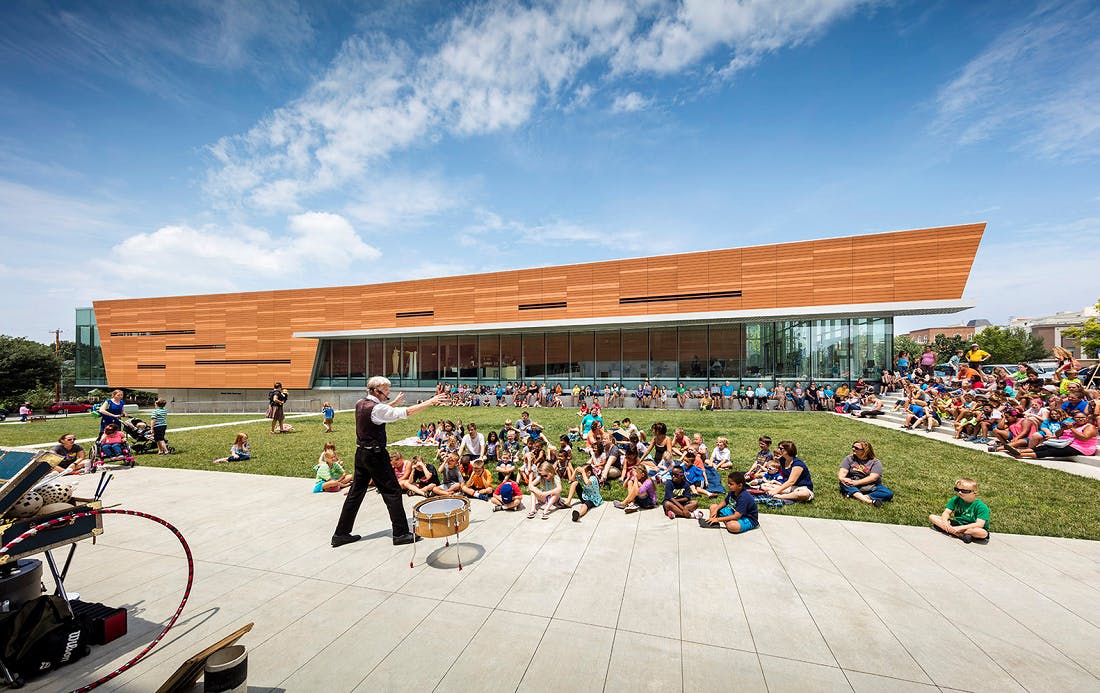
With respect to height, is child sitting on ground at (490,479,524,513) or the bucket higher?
the bucket

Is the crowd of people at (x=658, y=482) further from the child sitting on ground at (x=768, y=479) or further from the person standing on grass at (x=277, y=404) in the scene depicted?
the person standing on grass at (x=277, y=404)

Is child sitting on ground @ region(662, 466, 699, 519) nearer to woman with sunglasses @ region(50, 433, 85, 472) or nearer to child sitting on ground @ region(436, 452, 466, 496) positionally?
child sitting on ground @ region(436, 452, 466, 496)

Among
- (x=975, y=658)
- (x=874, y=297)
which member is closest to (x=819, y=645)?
(x=975, y=658)

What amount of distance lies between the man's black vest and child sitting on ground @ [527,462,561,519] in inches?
118

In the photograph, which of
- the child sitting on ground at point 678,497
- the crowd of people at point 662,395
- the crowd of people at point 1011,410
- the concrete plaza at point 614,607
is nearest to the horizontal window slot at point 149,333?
the crowd of people at point 662,395

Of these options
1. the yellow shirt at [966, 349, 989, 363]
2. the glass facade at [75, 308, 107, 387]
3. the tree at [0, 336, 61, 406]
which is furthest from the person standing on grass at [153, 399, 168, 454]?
the tree at [0, 336, 61, 406]

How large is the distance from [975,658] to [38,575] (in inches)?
314

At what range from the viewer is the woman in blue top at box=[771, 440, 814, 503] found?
7805 mm

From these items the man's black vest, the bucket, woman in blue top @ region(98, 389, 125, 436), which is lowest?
the bucket

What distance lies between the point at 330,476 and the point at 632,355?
72.7 feet

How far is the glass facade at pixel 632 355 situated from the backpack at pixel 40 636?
26.7m

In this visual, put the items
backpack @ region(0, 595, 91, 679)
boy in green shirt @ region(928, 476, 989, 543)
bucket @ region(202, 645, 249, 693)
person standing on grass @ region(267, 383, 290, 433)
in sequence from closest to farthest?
bucket @ region(202, 645, 249, 693), backpack @ region(0, 595, 91, 679), boy in green shirt @ region(928, 476, 989, 543), person standing on grass @ region(267, 383, 290, 433)

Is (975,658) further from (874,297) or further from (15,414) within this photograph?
(15,414)

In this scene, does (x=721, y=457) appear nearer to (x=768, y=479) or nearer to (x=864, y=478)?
(x=768, y=479)
